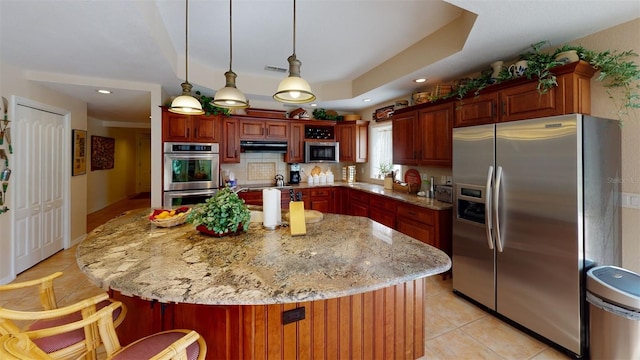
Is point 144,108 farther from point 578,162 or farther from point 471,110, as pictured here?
point 578,162

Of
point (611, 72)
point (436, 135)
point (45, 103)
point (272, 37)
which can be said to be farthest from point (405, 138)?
point (45, 103)

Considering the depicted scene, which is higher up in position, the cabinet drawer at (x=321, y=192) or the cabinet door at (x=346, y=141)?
the cabinet door at (x=346, y=141)

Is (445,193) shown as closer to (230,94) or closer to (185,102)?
(230,94)

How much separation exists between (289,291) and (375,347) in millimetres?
842

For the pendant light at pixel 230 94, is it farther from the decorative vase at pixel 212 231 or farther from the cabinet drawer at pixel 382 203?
the cabinet drawer at pixel 382 203

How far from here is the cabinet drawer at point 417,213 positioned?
3004 millimetres

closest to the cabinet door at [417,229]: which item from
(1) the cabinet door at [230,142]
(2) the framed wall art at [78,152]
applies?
(1) the cabinet door at [230,142]

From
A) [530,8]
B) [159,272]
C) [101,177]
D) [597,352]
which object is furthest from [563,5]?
[101,177]

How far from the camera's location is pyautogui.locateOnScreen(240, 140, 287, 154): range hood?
4.52 metres

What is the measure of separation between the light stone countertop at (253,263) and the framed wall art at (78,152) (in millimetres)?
3412

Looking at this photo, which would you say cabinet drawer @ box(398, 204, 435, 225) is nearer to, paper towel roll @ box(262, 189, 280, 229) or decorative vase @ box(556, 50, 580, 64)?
decorative vase @ box(556, 50, 580, 64)

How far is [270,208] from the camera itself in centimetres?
187

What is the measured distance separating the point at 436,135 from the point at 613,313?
2167mm

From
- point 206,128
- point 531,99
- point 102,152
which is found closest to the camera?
point 531,99
